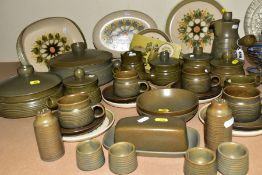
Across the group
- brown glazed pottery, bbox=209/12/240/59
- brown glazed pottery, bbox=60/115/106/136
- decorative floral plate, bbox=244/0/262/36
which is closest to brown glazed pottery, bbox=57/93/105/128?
brown glazed pottery, bbox=60/115/106/136

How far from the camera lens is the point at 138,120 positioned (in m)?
0.94

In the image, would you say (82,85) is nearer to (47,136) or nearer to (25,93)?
(25,93)

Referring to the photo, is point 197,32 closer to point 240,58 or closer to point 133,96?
point 240,58

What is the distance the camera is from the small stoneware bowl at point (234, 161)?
2.51 feet

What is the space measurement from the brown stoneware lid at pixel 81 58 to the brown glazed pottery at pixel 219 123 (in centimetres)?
66

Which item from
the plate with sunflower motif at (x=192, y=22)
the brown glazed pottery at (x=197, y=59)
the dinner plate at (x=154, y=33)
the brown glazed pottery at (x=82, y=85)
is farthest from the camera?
Answer: the plate with sunflower motif at (x=192, y=22)

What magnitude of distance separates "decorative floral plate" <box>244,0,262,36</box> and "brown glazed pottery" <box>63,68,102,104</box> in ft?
3.41

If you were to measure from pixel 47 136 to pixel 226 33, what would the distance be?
1018 mm

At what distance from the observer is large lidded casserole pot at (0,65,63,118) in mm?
1127

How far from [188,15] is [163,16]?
15 centimetres

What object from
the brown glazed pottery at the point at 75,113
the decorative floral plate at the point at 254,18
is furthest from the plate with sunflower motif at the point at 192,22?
the brown glazed pottery at the point at 75,113

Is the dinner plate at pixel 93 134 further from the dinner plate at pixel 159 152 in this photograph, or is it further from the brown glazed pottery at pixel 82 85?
the brown glazed pottery at pixel 82 85

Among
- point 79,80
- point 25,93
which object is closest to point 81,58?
point 79,80

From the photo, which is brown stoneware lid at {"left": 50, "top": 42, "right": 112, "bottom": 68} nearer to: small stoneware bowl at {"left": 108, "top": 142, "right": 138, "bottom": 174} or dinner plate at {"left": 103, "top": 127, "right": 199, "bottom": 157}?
dinner plate at {"left": 103, "top": 127, "right": 199, "bottom": 157}
